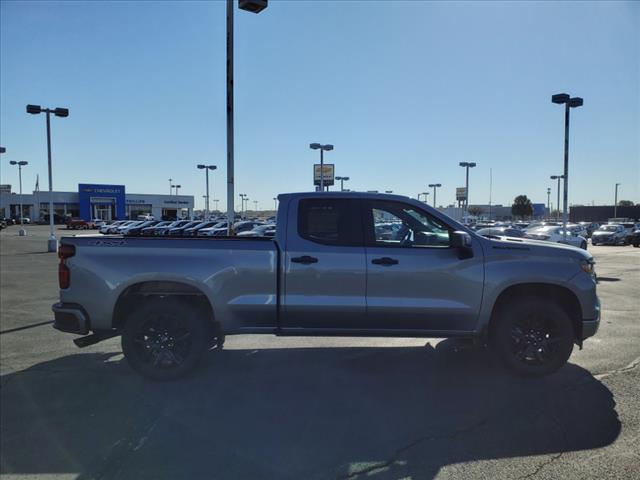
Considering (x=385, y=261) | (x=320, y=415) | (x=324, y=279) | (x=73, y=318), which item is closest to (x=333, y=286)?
(x=324, y=279)

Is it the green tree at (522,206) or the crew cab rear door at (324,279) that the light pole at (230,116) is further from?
the green tree at (522,206)

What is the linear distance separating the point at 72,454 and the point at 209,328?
74.3 inches

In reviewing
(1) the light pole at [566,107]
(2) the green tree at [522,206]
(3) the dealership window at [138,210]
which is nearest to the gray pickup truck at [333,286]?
(1) the light pole at [566,107]

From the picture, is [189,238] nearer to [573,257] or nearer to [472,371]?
[472,371]

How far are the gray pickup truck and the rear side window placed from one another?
0.04 feet

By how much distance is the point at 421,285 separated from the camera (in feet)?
16.9

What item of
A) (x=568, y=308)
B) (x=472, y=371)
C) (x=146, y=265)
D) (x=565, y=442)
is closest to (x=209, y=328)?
(x=146, y=265)

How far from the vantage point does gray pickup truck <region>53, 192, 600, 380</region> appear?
16.9ft

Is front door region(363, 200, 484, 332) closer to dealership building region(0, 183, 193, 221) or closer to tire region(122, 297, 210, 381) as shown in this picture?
tire region(122, 297, 210, 381)

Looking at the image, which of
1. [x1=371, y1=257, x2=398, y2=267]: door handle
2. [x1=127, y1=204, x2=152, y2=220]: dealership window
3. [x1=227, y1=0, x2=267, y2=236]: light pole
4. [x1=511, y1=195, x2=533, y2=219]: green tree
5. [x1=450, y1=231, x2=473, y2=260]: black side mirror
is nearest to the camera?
[x1=450, y1=231, x2=473, y2=260]: black side mirror

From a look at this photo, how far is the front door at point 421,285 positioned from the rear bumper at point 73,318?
3006mm

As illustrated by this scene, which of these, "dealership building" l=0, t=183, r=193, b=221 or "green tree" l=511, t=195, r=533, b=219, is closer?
"dealership building" l=0, t=183, r=193, b=221

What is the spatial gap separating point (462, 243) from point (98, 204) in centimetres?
8328

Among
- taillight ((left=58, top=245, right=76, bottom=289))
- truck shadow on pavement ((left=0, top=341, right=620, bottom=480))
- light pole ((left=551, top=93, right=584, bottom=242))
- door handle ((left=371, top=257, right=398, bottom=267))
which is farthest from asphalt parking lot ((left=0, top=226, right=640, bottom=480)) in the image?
light pole ((left=551, top=93, right=584, bottom=242))
